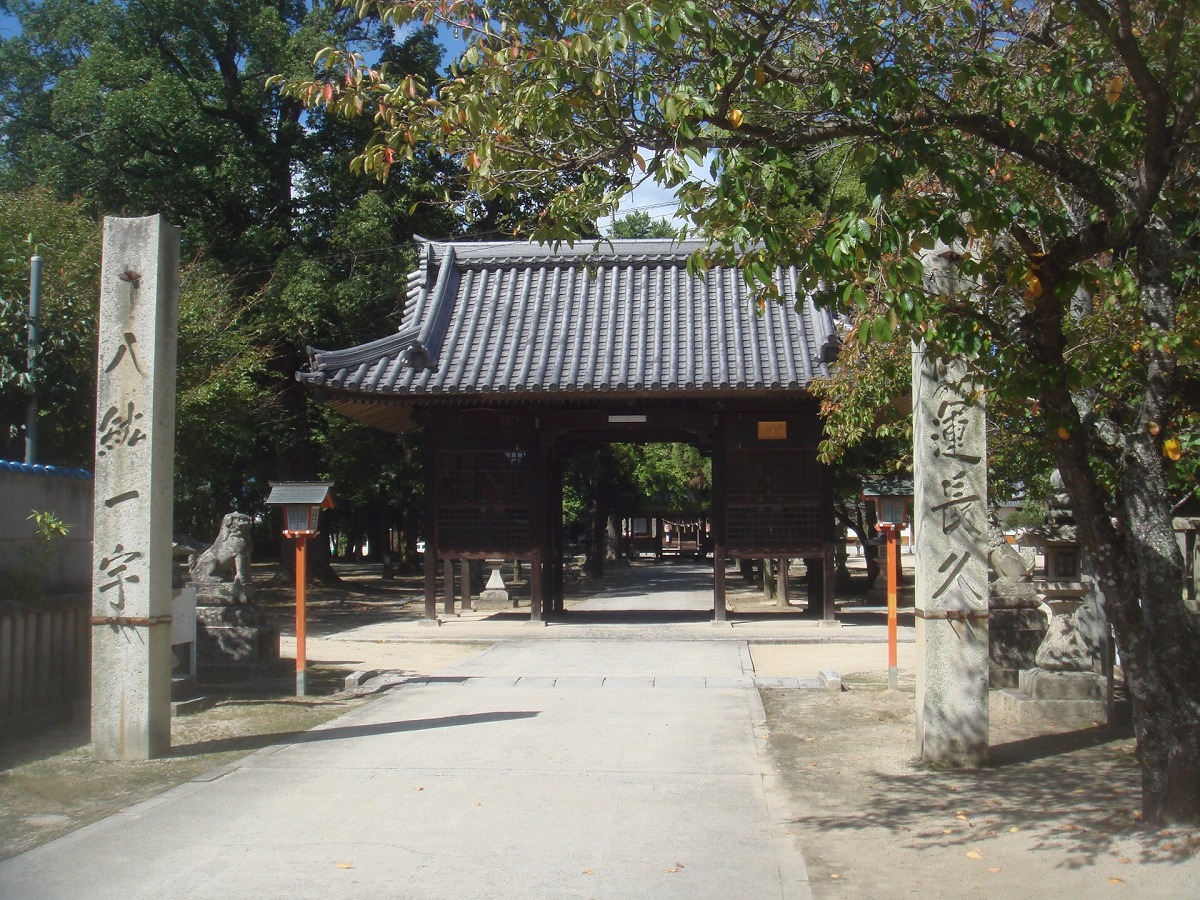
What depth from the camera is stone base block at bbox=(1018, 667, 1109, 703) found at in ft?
30.7

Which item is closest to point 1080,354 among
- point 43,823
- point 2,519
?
point 43,823

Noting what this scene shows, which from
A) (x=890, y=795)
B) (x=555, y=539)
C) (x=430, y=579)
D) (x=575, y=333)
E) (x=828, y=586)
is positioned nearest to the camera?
(x=890, y=795)

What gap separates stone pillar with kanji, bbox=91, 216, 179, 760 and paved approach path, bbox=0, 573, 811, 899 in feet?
3.33

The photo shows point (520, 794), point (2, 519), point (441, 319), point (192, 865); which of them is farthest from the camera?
point (441, 319)

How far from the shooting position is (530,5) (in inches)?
293

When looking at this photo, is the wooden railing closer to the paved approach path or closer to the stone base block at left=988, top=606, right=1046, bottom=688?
the paved approach path

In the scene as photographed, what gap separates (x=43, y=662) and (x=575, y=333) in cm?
1013

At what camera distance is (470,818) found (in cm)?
670

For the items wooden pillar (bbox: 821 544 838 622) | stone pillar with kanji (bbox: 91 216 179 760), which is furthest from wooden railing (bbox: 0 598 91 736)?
wooden pillar (bbox: 821 544 838 622)

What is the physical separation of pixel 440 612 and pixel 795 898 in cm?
1709

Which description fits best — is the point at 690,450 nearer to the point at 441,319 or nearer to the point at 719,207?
the point at 441,319

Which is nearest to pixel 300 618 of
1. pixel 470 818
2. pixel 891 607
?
pixel 470 818

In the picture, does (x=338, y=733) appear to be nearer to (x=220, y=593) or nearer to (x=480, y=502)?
(x=220, y=593)

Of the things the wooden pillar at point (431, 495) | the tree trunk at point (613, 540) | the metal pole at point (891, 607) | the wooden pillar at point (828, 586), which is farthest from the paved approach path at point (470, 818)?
the tree trunk at point (613, 540)
